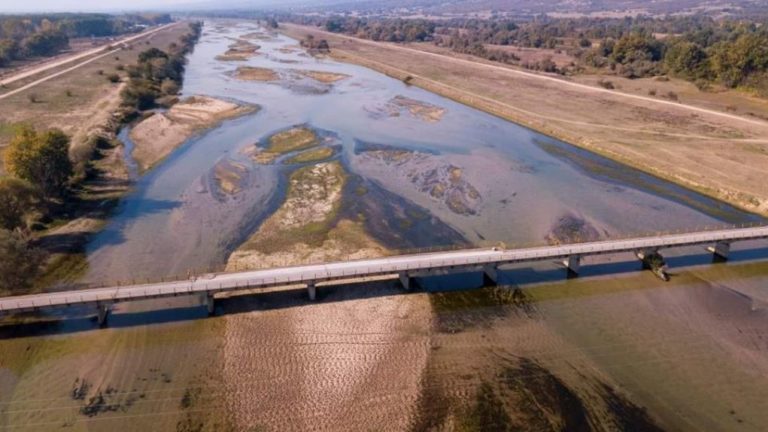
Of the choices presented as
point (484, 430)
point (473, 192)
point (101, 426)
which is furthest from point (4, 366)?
point (473, 192)

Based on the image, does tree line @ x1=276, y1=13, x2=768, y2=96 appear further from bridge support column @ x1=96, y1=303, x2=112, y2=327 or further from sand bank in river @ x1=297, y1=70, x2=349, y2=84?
bridge support column @ x1=96, y1=303, x2=112, y2=327

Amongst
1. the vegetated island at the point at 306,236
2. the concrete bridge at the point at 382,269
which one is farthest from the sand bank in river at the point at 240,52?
the concrete bridge at the point at 382,269

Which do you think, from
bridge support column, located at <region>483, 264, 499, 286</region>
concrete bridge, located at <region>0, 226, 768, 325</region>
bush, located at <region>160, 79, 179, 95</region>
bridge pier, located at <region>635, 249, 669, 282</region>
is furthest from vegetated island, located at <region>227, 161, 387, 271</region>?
bush, located at <region>160, 79, 179, 95</region>

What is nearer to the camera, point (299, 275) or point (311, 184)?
point (299, 275)

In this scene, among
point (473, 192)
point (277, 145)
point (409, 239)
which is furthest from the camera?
point (277, 145)

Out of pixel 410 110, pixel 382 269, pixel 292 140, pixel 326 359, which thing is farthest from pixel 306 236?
pixel 410 110

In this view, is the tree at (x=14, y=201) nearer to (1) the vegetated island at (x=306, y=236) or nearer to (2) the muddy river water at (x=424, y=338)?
(2) the muddy river water at (x=424, y=338)

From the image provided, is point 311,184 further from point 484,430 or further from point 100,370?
point 484,430
